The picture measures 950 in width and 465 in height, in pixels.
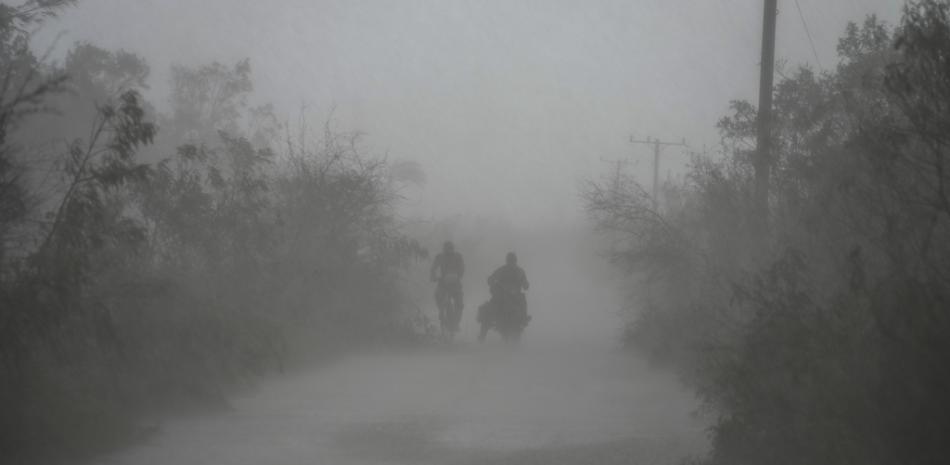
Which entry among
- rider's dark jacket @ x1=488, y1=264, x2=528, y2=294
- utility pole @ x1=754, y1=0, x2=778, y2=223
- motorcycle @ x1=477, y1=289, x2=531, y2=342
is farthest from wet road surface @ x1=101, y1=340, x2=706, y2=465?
rider's dark jacket @ x1=488, y1=264, x2=528, y2=294

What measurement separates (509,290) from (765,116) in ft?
23.2

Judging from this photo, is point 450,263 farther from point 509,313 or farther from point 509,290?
point 509,313

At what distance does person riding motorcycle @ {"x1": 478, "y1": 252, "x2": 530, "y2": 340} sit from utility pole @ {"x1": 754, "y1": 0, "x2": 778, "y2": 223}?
662cm

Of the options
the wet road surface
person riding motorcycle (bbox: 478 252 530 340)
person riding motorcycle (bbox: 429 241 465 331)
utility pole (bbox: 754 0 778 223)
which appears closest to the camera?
the wet road surface

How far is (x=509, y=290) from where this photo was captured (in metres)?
19.3

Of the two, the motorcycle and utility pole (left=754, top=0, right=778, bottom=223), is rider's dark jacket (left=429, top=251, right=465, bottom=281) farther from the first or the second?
utility pole (left=754, top=0, right=778, bottom=223)

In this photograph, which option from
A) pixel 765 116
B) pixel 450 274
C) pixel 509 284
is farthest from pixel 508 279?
pixel 765 116

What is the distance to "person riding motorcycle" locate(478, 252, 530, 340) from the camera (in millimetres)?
19281

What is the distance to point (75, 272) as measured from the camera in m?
7.57

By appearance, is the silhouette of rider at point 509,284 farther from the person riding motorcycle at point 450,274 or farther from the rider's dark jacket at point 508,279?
the person riding motorcycle at point 450,274

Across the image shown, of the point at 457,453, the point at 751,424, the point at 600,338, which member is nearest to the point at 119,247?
the point at 457,453

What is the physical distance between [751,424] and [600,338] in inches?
604

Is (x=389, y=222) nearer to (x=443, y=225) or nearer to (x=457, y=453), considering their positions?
(x=457, y=453)

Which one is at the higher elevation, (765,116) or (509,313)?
(765,116)
